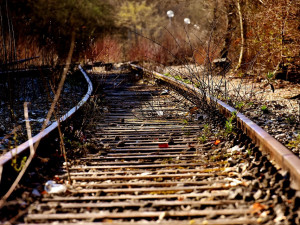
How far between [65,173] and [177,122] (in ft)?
8.21

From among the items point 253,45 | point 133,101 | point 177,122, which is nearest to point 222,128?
point 177,122

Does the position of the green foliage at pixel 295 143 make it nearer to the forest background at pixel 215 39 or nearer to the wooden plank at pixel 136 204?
the wooden plank at pixel 136 204

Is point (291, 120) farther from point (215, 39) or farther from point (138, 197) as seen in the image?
point (215, 39)

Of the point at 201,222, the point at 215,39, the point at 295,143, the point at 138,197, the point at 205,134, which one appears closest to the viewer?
the point at 201,222

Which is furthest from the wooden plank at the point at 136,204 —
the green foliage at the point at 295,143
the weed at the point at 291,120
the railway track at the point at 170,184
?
the weed at the point at 291,120

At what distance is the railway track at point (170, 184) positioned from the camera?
2.12 meters

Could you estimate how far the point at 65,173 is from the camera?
3.10 meters

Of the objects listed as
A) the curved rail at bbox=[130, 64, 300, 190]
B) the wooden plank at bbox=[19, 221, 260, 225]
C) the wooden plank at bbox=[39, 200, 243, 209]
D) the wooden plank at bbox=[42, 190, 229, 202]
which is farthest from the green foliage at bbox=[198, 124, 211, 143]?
the wooden plank at bbox=[19, 221, 260, 225]

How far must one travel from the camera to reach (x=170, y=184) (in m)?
2.74

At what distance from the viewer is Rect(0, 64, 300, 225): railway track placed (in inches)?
83.7

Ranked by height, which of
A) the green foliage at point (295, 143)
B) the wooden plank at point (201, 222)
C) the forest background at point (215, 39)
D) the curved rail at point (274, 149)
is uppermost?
the forest background at point (215, 39)

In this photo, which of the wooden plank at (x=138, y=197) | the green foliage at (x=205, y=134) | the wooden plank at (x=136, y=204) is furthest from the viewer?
the green foliage at (x=205, y=134)

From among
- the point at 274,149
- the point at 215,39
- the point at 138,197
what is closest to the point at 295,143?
the point at 274,149

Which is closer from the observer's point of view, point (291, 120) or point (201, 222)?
point (201, 222)
